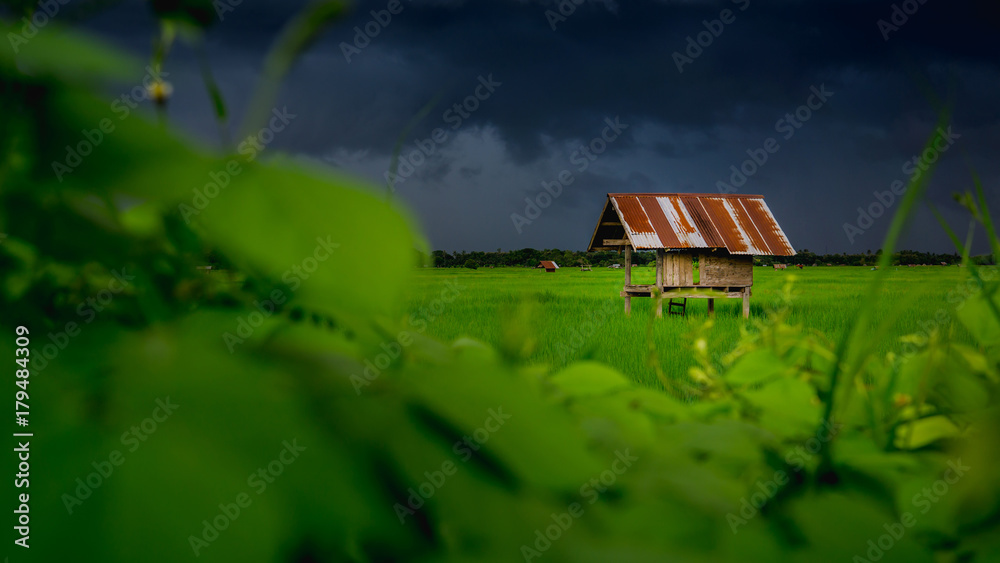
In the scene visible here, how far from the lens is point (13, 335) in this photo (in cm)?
30

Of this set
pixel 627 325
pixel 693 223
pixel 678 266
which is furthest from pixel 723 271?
pixel 627 325

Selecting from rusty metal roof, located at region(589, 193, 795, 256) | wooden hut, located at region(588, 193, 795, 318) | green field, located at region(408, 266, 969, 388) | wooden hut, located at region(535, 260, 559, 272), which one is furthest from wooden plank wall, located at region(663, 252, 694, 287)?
wooden hut, located at region(535, 260, 559, 272)

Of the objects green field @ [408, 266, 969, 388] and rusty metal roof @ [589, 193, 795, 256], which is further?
rusty metal roof @ [589, 193, 795, 256]

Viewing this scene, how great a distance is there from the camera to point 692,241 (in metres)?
11.5

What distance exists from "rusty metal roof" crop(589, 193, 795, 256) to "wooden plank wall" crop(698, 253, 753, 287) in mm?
369

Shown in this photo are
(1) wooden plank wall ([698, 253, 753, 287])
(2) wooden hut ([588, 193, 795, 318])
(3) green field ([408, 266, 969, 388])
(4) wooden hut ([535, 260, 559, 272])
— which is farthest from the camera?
(4) wooden hut ([535, 260, 559, 272])

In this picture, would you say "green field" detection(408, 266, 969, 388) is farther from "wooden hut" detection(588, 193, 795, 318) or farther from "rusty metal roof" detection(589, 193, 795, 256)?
"rusty metal roof" detection(589, 193, 795, 256)

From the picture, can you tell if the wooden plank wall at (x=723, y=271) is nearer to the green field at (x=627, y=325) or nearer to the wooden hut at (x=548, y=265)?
the green field at (x=627, y=325)

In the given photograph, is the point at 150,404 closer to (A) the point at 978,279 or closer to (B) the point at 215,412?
(B) the point at 215,412

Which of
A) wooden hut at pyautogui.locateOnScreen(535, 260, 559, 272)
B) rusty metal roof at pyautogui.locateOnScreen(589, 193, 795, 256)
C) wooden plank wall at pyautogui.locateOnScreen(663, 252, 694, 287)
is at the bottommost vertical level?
wooden hut at pyautogui.locateOnScreen(535, 260, 559, 272)

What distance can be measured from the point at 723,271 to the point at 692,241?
104 cm

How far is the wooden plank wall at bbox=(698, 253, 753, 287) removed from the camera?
464 inches

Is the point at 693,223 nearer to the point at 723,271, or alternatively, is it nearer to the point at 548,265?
the point at 723,271

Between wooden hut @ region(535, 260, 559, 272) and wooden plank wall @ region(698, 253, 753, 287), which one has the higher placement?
wooden plank wall @ region(698, 253, 753, 287)
